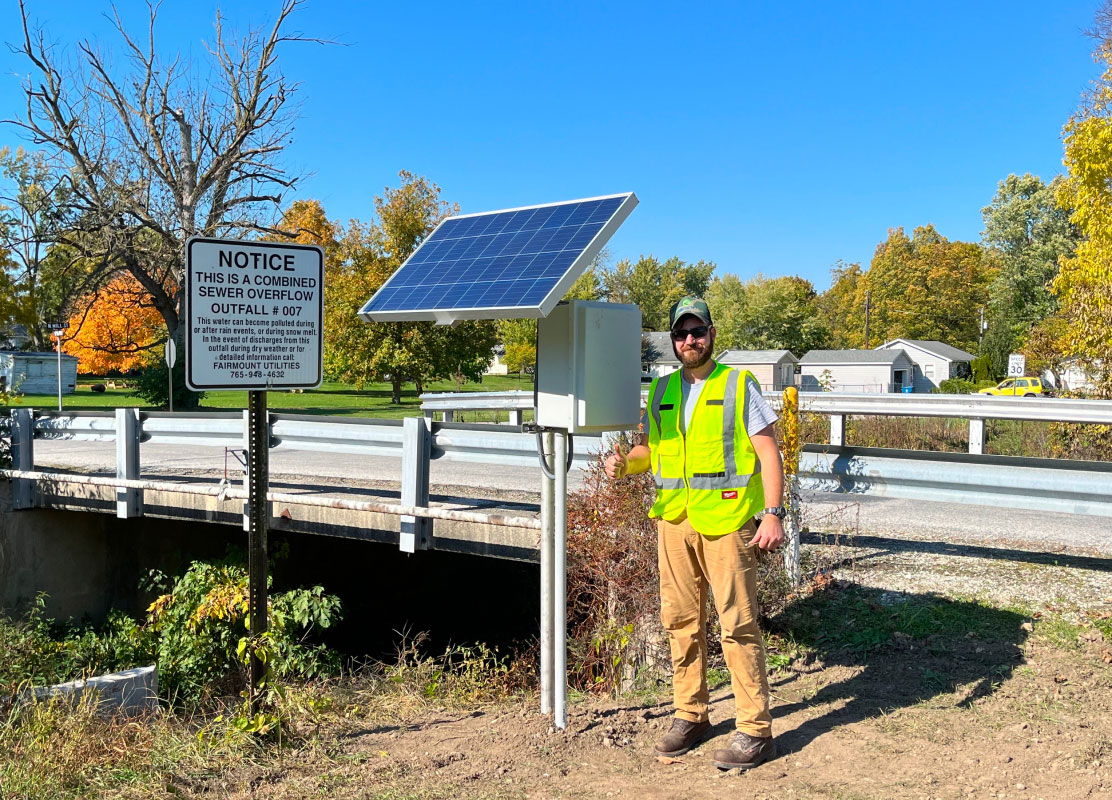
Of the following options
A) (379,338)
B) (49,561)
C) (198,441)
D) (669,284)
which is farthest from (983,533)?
(669,284)

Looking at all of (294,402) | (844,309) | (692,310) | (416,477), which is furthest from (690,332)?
(844,309)

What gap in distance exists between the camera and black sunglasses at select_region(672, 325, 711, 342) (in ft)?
14.0

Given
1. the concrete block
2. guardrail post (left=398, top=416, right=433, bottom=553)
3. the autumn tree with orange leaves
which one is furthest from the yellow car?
the autumn tree with orange leaves

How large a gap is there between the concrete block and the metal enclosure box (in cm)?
304

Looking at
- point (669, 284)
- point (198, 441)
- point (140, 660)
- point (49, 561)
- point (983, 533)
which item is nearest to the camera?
point (983, 533)

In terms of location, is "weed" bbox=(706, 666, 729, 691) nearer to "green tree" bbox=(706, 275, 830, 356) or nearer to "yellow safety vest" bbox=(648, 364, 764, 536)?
"yellow safety vest" bbox=(648, 364, 764, 536)

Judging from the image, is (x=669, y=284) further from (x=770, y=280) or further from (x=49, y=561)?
(x=49, y=561)

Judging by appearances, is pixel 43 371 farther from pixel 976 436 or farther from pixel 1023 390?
pixel 976 436

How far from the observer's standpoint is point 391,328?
3450 cm

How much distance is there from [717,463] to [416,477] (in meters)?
3.54

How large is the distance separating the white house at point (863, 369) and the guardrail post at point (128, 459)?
5543cm

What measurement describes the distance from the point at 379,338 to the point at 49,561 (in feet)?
80.6

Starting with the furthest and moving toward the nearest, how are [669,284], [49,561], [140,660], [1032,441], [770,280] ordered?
[669,284] < [770,280] < [1032,441] < [49,561] < [140,660]

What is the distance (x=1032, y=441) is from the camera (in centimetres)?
1385
